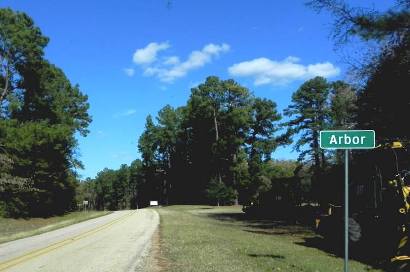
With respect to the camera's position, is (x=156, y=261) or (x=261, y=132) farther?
(x=261, y=132)

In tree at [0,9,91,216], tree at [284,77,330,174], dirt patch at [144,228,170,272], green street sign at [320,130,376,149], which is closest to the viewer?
green street sign at [320,130,376,149]

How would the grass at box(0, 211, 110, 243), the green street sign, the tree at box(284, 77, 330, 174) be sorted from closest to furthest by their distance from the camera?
the green street sign → the grass at box(0, 211, 110, 243) → the tree at box(284, 77, 330, 174)

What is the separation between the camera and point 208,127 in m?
95.2

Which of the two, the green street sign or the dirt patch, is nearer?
Result: the green street sign

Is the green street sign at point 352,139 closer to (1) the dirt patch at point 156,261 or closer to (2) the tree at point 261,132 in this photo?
(1) the dirt patch at point 156,261

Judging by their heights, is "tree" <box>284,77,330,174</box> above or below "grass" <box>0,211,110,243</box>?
above

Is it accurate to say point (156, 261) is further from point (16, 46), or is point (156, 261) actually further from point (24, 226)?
point (16, 46)

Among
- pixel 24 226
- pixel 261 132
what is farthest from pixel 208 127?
pixel 24 226

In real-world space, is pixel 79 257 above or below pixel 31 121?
below

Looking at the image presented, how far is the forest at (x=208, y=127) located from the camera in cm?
2111

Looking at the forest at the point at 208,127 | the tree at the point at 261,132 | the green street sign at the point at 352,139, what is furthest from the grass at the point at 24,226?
the tree at the point at 261,132

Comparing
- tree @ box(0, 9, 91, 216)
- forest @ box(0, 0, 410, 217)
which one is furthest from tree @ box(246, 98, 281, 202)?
tree @ box(0, 9, 91, 216)

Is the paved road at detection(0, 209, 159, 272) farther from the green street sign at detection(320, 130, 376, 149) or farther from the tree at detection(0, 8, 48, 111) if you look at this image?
the tree at detection(0, 8, 48, 111)

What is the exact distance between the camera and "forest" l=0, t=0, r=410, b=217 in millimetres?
21109
